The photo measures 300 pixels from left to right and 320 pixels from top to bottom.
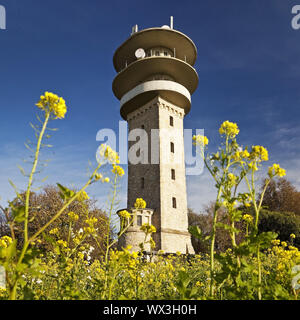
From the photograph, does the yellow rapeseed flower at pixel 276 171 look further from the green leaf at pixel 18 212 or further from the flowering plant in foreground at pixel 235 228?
the green leaf at pixel 18 212

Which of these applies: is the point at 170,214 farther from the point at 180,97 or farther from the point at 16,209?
the point at 16,209

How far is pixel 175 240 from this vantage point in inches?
729

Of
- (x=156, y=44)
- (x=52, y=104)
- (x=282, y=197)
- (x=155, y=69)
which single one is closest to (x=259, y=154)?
(x=52, y=104)

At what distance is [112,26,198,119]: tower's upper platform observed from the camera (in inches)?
855

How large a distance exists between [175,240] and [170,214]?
6.31ft

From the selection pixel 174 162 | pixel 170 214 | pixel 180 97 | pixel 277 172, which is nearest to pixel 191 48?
pixel 180 97

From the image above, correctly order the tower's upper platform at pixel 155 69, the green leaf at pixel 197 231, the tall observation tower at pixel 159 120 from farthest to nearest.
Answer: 1. the tower's upper platform at pixel 155 69
2. the tall observation tower at pixel 159 120
3. the green leaf at pixel 197 231

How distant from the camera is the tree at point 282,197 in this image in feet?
100.0

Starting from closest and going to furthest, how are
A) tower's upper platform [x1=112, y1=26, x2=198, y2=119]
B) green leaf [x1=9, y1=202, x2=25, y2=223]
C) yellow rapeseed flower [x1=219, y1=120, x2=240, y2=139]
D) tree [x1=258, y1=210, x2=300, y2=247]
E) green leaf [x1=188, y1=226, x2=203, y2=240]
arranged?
1. green leaf [x1=9, y1=202, x2=25, y2=223]
2. green leaf [x1=188, y1=226, x2=203, y2=240]
3. yellow rapeseed flower [x1=219, y1=120, x2=240, y2=139]
4. tower's upper platform [x1=112, y1=26, x2=198, y2=119]
5. tree [x1=258, y1=210, x2=300, y2=247]

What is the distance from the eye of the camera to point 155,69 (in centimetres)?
2261

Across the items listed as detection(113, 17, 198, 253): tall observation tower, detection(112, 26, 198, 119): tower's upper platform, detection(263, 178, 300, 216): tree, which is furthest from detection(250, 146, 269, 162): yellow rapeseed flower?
detection(263, 178, 300, 216): tree

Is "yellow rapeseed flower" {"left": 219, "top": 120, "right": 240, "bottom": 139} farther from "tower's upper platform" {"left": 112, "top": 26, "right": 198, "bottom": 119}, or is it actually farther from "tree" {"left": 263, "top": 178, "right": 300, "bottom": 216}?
"tree" {"left": 263, "top": 178, "right": 300, "bottom": 216}

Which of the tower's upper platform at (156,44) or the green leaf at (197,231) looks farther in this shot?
the tower's upper platform at (156,44)

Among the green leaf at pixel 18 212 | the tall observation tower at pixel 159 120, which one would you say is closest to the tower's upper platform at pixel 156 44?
the tall observation tower at pixel 159 120
